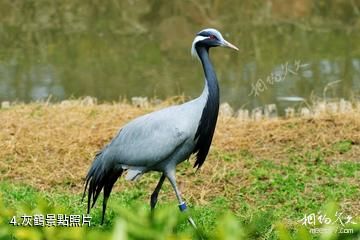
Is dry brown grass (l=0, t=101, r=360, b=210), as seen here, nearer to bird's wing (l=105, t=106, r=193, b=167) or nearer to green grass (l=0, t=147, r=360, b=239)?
green grass (l=0, t=147, r=360, b=239)

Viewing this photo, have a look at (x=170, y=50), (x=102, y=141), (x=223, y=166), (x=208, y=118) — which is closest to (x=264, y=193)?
(x=223, y=166)

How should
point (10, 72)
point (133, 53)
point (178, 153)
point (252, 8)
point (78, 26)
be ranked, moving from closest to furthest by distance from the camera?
point (178, 153)
point (10, 72)
point (133, 53)
point (78, 26)
point (252, 8)

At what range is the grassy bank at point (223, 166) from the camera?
4.83m

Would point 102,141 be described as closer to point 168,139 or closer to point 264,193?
point 264,193

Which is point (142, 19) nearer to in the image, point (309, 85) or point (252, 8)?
point (252, 8)

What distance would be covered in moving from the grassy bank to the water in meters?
1.68

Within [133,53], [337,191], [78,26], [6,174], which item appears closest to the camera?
[337,191]

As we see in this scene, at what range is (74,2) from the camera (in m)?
13.3

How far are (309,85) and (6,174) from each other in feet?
15.1

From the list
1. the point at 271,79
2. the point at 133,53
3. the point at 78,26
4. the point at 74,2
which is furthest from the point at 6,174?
the point at 74,2

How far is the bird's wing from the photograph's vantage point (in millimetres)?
3893

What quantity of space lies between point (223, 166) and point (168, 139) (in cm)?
176

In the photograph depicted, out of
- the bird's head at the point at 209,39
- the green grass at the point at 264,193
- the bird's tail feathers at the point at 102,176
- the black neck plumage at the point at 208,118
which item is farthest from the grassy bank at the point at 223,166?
the bird's head at the point at 209,39

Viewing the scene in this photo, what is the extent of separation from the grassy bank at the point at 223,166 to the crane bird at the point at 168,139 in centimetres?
31
